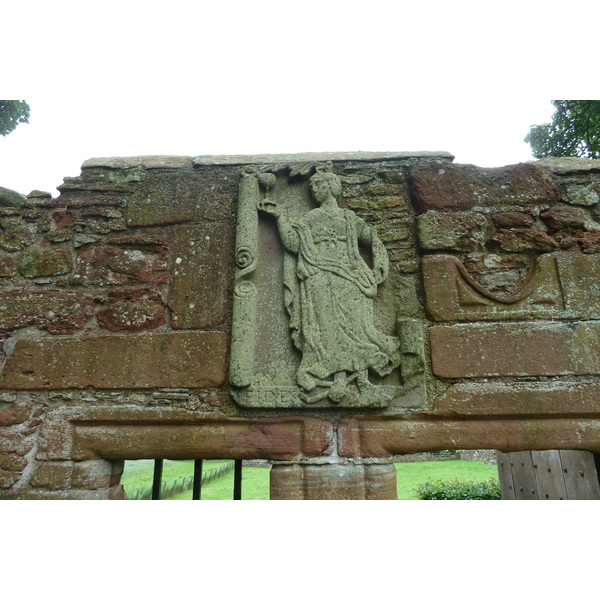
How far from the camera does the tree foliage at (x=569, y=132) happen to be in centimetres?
649

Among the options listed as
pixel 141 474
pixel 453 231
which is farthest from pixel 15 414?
pixel 141 474

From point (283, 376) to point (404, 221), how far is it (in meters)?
1.28

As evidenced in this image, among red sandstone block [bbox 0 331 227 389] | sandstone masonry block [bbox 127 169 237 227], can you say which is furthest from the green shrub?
sandstone masonry block [bbox 127 169 237 227]

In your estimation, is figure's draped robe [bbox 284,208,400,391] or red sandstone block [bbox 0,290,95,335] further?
red sandstone block [bbox 0,290,95,335]

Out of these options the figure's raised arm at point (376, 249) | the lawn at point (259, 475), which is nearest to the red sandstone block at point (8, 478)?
the figure's raised arm at point (376, 249)

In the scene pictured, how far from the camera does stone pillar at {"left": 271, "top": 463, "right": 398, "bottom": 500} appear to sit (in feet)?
6.86

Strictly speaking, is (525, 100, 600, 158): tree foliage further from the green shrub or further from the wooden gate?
the green shrub

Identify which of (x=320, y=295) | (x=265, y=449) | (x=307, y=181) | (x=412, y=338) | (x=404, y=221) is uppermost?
(x=307, y=181)

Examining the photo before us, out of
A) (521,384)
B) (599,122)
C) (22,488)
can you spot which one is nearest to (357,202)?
(521,384)

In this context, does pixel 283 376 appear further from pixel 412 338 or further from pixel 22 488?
pixel 22 488

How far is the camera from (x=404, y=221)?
103 inches

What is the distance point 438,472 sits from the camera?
27.0 feet

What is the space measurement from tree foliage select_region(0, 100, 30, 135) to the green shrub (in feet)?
29.1

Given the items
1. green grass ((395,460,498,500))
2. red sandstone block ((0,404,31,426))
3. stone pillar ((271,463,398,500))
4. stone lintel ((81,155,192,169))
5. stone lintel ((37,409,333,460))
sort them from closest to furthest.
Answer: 1. stone pillar ((271,463,398,500))
2. stone lintel ((37,409,333,460))
3. red sandstone block ((0,404,31,426))
4. stone lintel ((81,155,192,169))
5. green grass ((395,460,498,500))
